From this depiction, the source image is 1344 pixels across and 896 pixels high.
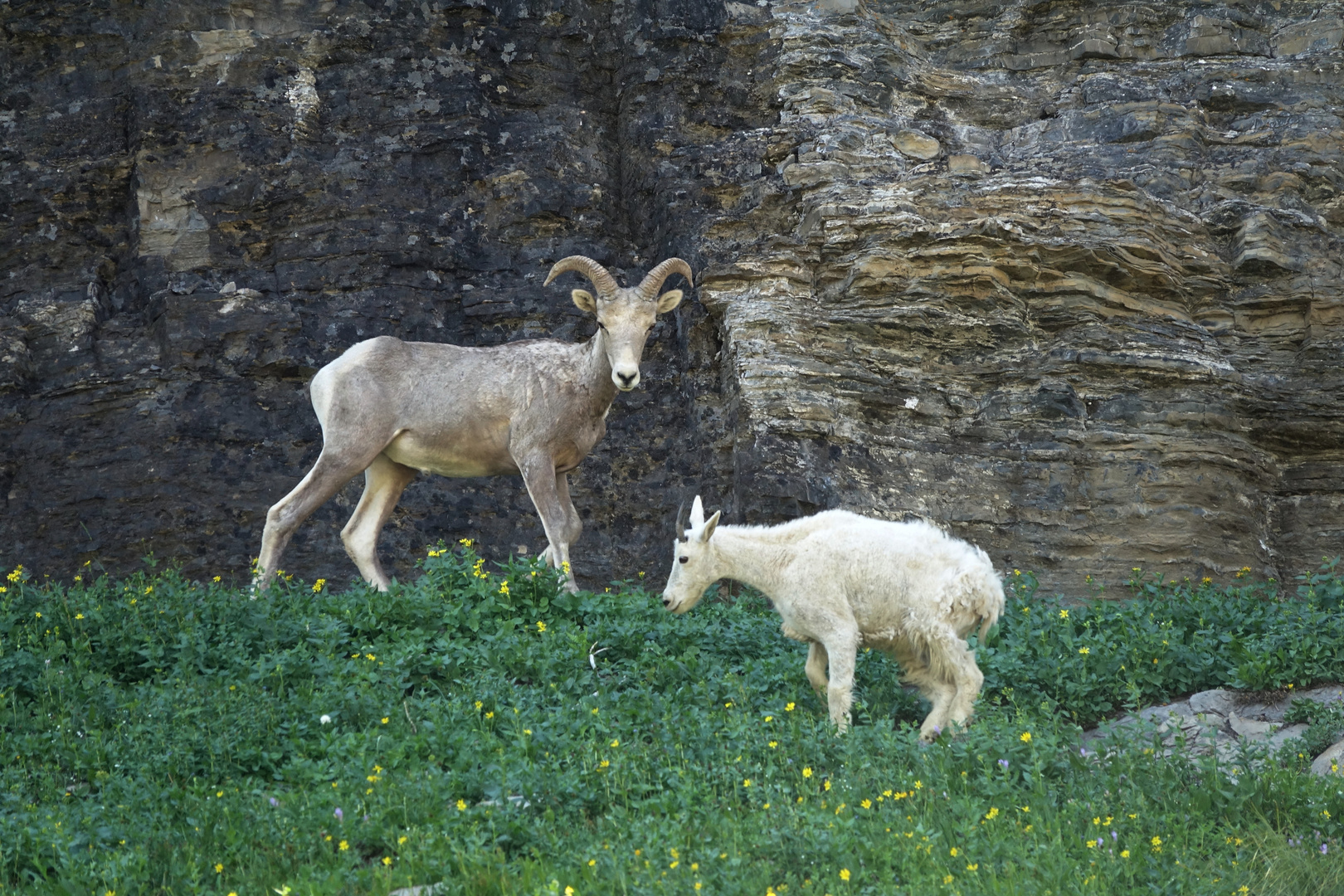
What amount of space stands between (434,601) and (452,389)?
2.58 meters

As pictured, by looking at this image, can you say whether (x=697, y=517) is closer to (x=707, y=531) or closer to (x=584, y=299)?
(x=707, y=531)

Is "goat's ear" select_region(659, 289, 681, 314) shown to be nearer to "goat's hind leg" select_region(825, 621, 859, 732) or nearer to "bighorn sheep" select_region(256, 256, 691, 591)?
"bighorn sheep" select_region(256, 256, 691, 591)

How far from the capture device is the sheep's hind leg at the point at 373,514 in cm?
1131

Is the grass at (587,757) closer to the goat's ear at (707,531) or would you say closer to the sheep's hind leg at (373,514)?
the goat's ear at (707,531)

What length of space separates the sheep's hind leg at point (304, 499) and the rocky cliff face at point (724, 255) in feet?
12.5

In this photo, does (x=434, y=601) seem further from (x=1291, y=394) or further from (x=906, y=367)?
(x=1291, y=394)

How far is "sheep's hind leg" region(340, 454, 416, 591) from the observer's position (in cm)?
1131

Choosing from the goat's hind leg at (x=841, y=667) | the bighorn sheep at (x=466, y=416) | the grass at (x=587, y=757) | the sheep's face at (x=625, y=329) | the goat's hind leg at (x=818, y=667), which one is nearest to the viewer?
the grass at (x=587, y=757)

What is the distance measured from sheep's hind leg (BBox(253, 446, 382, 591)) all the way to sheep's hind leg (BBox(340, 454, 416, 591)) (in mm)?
397

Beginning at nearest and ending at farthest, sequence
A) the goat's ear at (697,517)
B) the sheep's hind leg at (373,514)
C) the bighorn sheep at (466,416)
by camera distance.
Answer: the goat's ear at (697,517) < the bighorn sheep at (466,416) < the sheep's hind leg at (373,514)

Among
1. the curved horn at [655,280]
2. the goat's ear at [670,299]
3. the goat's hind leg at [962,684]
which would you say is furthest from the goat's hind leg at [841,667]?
the goat's ear at [670,299]

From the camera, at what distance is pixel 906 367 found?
48.3ft

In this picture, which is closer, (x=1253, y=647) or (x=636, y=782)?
(x=636, y=782)

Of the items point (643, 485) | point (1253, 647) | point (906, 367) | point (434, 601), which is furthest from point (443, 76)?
point (1253, 647)
